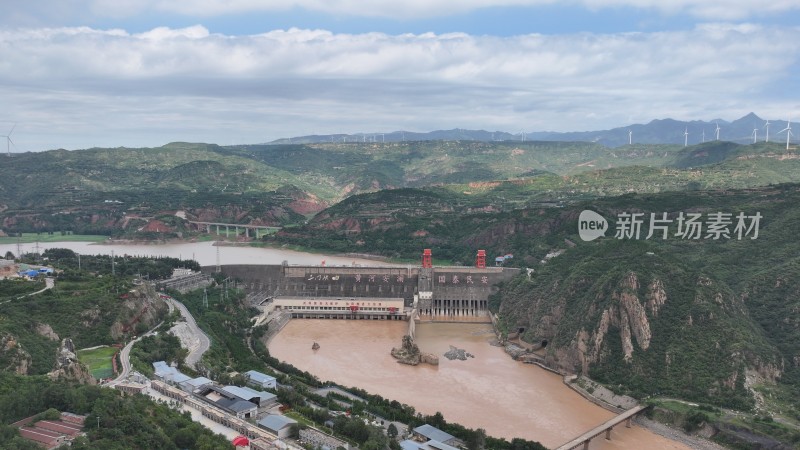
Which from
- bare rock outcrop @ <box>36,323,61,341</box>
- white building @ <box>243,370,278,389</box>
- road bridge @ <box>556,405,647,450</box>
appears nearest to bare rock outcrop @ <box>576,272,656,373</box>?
road bridge @ <box>556,405,647,450</box>

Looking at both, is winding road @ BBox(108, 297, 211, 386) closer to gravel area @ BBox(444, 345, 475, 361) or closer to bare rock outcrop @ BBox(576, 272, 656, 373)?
gravel area @ BBox(444, 345, 475, 361)

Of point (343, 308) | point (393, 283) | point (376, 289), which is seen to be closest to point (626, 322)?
point (343, 308)

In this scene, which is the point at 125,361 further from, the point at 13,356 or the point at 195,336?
the point at 195,336

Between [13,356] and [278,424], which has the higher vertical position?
[13,356]

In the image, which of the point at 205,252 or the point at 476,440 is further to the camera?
the point at 205,252

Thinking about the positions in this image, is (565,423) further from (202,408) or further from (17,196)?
(17,196)

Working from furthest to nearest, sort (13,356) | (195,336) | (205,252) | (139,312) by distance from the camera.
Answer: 1. (205,252)
2. (139,312)
3. (195,336)
4. (13,356)

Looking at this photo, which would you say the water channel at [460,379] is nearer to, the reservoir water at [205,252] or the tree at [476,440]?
the tree at [476,440]
